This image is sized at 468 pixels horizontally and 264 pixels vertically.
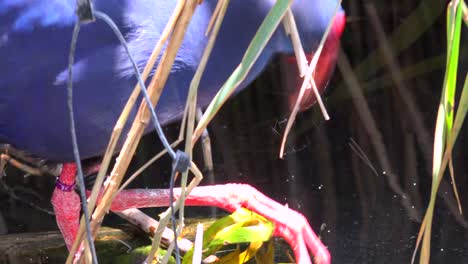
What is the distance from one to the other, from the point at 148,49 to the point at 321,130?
45.0 inches

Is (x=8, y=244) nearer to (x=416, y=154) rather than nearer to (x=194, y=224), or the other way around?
(x=194, y=224)

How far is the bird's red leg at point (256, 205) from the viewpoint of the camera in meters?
1.58

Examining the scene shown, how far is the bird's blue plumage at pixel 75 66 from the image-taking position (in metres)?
1.38

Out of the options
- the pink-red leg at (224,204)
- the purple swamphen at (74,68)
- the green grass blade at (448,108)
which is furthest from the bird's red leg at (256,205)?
the green grass blade at (448,108)

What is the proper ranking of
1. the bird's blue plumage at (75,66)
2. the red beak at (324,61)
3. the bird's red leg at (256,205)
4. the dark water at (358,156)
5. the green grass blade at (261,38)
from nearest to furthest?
1. the green grass blade at (261,38)
2. the bird's blue plumage at (75,66)
3. the bird's red leg at (256,205)
4. the red beak at (324,61)
5. the dark water at (358,156)

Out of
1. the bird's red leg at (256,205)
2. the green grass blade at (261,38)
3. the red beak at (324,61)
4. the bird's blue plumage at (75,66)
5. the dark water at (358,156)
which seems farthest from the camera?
the dark water at (358,156)

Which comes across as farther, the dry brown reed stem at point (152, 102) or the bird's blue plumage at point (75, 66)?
the bird's blue plumage at point (75, 66)

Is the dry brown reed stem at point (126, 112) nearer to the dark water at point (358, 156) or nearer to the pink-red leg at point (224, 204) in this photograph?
the pink-red leg at point (224, 204)

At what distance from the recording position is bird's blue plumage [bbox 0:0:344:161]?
1381mm

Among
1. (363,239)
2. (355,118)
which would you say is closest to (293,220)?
(363,239)

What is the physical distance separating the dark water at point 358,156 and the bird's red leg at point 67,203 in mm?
371

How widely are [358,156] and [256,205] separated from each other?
0.73 meters

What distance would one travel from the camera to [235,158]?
7.72ft

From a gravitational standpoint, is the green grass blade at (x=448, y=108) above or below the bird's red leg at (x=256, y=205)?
above
